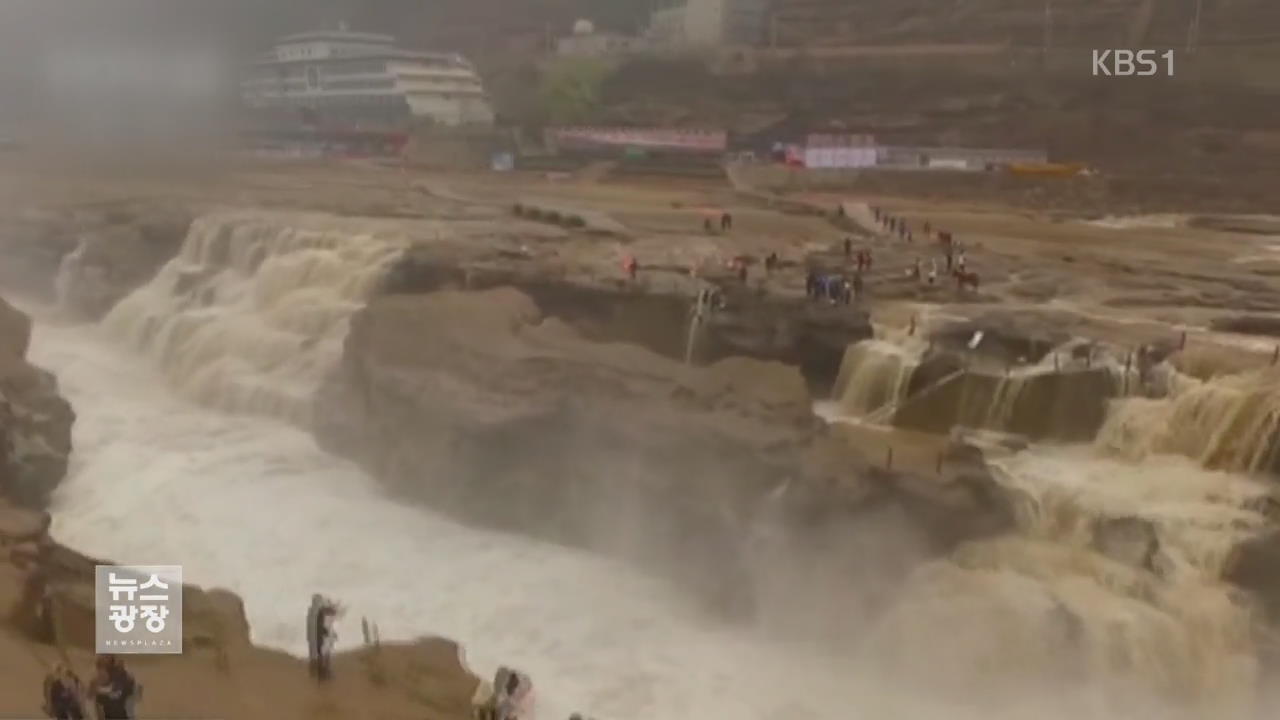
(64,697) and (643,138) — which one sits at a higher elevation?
(643,138)

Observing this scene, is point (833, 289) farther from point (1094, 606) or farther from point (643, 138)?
point (1094, 606)

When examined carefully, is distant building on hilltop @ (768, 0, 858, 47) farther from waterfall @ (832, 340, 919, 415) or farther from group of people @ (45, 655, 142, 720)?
group of people @ (45, 655, 142, 720)

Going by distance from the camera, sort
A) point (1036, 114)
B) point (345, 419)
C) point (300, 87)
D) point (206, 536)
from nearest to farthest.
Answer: point (206, 536) < point (1036, 114) < point (345, 419) < point (300, 87)

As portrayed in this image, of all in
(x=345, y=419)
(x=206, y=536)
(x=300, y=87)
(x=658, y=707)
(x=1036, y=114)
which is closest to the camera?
(x=658, y=707)

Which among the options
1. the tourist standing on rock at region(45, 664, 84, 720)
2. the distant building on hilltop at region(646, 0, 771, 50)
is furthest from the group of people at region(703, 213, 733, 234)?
the tourist standing on rock at region(45, 664, 84, 720)

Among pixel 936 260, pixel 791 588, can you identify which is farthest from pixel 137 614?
pixel 936 260

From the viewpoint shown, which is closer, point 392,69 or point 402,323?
point 402,323

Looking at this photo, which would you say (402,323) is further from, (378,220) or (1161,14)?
(1161,14)

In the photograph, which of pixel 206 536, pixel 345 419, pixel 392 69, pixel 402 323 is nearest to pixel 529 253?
pixel 402 323
